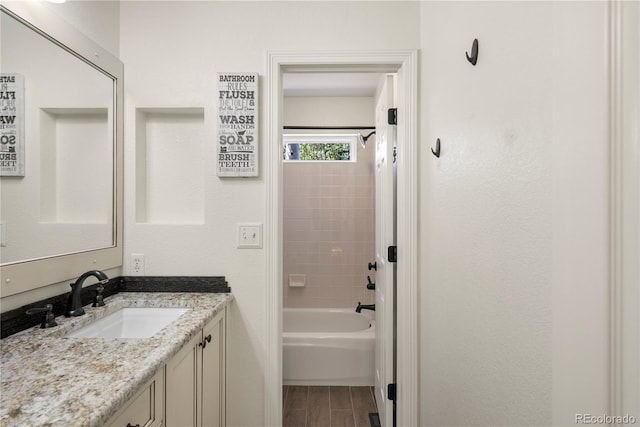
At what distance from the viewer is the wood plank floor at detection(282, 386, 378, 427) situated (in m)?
2.10

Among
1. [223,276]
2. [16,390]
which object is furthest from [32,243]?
[223,276]

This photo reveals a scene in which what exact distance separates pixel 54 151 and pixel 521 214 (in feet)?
5.46

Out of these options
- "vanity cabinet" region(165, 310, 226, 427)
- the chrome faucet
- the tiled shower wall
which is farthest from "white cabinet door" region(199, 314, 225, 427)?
the tiled shower wall

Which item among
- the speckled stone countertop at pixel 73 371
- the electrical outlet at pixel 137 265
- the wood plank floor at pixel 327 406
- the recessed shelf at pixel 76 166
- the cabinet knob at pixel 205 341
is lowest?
the wood plank floor at pixel 327 406

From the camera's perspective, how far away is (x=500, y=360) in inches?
34.8

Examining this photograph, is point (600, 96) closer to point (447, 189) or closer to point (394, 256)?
point (447, 189)

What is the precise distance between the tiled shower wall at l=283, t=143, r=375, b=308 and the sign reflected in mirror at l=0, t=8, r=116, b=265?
6.32 feet

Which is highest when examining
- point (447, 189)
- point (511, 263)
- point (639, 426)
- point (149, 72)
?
point (149, 72)

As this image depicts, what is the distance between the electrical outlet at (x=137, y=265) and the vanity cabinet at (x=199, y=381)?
1.72 feet

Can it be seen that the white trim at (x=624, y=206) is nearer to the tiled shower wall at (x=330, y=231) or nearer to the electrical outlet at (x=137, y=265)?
the electrical outlet at (x=137, y=265)

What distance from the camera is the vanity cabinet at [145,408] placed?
32.5 inches

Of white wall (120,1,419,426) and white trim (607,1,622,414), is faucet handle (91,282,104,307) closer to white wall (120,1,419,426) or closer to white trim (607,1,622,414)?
white wall (120,1,419,426)

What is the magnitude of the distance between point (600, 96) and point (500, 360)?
2.28ft

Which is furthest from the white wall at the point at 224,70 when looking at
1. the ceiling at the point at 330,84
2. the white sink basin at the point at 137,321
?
the ceiling at the point at 330,84
